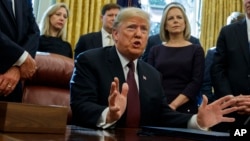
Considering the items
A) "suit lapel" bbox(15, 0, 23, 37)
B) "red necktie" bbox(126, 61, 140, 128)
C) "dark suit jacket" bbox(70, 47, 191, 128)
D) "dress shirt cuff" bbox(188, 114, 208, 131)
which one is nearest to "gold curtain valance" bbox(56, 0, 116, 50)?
"suit lapel" bbox(15, 0, 23, 37)

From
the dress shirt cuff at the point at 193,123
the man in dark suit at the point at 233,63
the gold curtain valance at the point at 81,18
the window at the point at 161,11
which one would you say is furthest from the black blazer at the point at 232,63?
the window at the point at 161,11

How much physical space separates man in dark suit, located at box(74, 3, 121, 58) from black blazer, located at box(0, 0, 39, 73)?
4.19ft

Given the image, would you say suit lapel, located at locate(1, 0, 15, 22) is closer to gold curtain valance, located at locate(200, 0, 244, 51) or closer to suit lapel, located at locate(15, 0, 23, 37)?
suit lapel, located at locate(15, 0, 23, 37)

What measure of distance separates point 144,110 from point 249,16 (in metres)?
1.44

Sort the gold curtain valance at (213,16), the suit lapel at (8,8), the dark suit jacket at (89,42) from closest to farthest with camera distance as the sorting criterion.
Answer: the suit lapel at (8,8) < the dark suit jacket at (89,42) < the gold curtain valance at (213,16)

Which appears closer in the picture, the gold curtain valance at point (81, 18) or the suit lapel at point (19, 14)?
the suit lapel at point (19, 14)

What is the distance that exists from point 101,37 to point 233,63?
51.3 inches

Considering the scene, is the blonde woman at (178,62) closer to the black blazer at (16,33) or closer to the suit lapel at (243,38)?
the suit lapel at (243,38)

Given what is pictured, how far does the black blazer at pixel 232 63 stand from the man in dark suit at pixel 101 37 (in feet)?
3.63

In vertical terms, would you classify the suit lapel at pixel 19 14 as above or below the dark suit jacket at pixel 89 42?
above

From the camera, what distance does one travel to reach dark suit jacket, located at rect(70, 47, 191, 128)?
211cm

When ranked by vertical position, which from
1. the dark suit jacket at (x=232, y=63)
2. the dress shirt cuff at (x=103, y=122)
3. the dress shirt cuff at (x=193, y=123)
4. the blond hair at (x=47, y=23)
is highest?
→ the blond hair at (x=47, y=23)

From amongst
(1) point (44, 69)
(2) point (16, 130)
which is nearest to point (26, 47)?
(1) point (44, 69)

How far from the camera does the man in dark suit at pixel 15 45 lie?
7.34 feet
